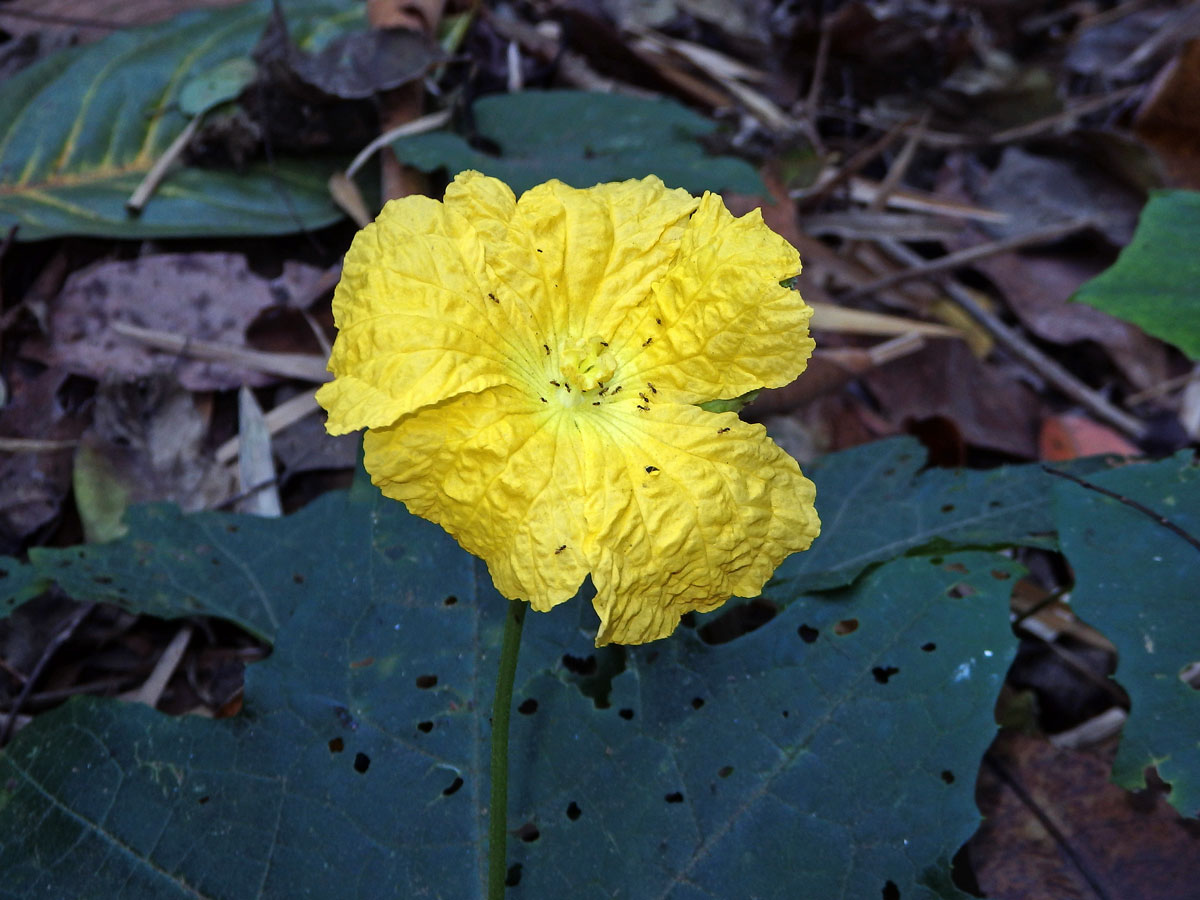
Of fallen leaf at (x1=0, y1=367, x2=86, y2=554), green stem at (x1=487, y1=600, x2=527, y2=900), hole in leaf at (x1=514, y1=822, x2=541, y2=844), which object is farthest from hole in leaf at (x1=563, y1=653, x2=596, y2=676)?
fallen leaf at (x1=0, y1=367, x2=86, y2=554)

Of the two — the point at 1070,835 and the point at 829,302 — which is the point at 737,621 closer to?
the point at 1070,835

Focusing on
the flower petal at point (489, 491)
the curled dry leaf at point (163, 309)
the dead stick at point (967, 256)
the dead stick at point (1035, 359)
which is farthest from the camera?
the dead stick at point (967, 256)

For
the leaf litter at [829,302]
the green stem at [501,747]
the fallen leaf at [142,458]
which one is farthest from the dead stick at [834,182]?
the green stem at [501,747]

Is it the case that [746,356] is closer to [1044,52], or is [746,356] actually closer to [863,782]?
[863,782]

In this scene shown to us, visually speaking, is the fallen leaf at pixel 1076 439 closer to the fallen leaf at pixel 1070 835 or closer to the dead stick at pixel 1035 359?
the dead stick at pixel 1035 359

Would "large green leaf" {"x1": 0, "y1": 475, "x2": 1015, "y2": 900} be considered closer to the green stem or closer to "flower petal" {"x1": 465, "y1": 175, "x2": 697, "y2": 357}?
the green stem

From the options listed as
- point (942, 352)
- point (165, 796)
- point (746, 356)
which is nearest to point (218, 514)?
point (165, 796)

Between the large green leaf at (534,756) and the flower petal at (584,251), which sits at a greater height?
the flower petal at (584,251)
